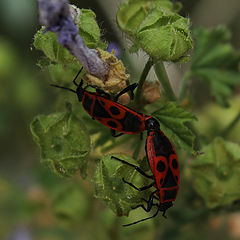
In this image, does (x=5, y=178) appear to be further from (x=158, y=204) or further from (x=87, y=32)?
(x=87, y=32)

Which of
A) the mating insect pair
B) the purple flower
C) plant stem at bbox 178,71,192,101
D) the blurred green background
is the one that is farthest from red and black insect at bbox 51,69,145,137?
plant stem at bbox 178,71,192,101

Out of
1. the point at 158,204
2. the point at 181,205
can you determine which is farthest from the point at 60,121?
the point at 181,205

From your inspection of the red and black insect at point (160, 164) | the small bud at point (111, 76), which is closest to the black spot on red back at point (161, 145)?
the red and black insect at point (160, 164)

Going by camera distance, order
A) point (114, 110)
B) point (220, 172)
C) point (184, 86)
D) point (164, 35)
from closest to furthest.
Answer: point (164, 35)
point (114, 110)
point (220, 172)
point (184, 86)

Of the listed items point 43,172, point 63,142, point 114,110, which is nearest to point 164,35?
point 114,110

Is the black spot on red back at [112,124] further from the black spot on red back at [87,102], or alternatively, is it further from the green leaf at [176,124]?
A: the green leaf at [176,124]

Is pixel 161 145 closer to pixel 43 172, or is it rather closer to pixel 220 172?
pixel 220 172

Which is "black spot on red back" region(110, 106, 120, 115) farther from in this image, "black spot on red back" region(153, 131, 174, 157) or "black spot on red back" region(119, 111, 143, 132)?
"black spot on red back" region(153, 131, 174, 157)
